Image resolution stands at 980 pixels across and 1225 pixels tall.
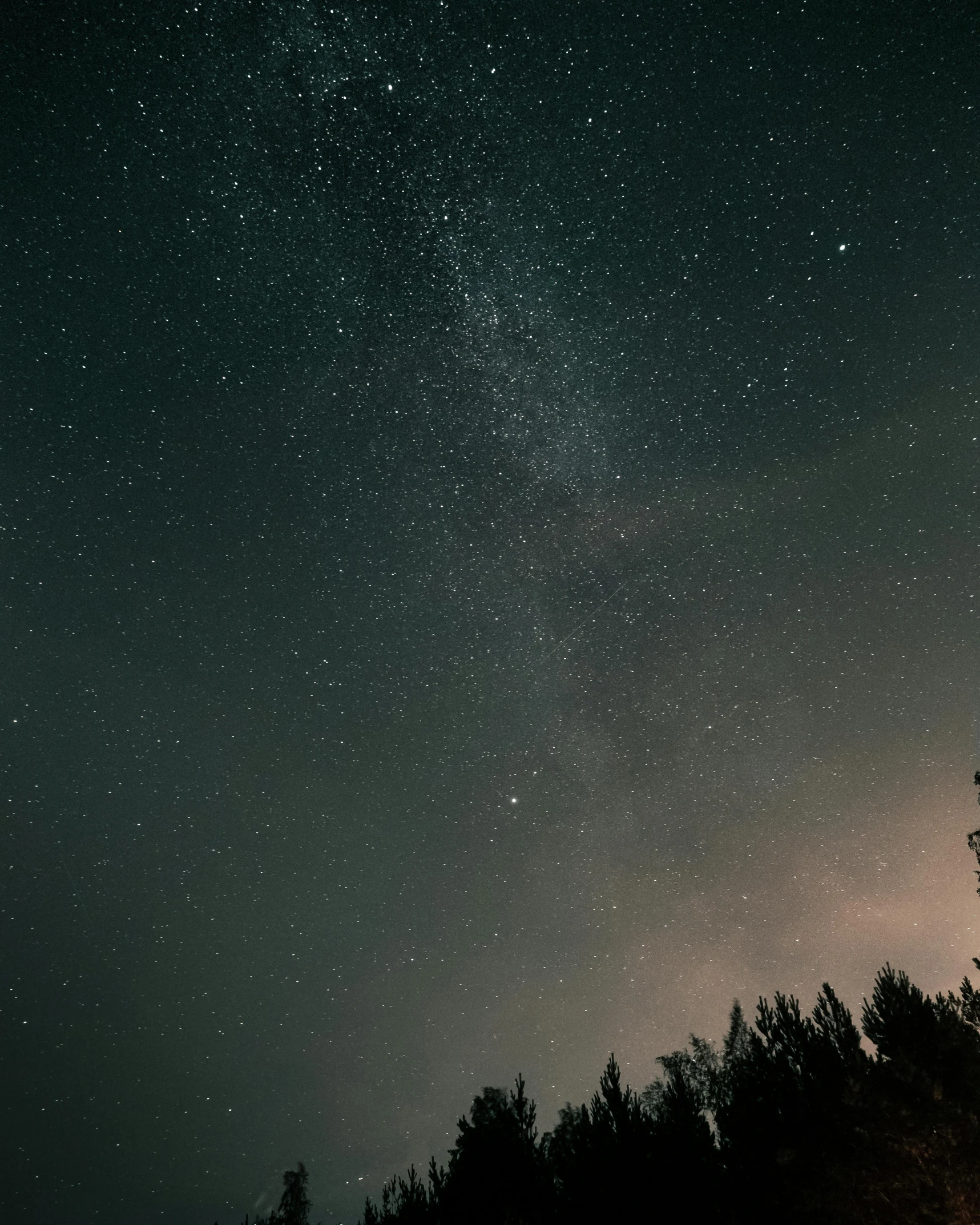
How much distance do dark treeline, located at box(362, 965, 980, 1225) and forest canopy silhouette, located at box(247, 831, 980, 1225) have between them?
34 millimetres

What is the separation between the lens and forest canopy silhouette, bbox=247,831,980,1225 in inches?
532

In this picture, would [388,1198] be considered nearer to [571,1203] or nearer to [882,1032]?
[571,1203]

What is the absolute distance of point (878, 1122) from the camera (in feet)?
46.8

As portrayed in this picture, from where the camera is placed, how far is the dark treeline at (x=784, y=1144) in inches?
532

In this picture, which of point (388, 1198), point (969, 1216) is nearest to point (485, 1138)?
point (388, 1198)

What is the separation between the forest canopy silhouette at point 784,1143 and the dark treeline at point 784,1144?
0.03 meters

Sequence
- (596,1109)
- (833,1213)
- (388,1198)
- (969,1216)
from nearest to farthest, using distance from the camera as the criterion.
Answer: (969,1216) → (833,1213) → (596,1109) → (388,1198)

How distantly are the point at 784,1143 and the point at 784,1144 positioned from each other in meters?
0.04

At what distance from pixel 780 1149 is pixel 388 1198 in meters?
13.9

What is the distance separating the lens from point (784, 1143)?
52.7 ft

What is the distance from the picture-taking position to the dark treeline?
13523 mm

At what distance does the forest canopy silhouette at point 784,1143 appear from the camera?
1351cm

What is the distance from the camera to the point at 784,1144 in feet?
52.6

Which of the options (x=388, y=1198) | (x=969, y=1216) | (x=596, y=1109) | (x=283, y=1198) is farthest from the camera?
(x=283, y=1198)
